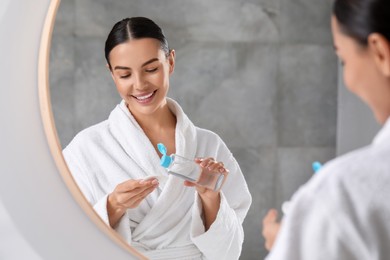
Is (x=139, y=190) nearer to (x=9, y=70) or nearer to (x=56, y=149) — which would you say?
(x=56, y=149)

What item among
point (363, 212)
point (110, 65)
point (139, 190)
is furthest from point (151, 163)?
point (363, 212)

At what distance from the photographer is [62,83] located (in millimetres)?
860

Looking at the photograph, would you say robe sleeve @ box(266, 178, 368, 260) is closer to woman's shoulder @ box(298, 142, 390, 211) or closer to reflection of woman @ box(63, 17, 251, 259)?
woman's shoulder @ box(298, 142, 390, 211)

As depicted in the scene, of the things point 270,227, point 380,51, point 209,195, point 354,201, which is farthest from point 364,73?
point 209,195

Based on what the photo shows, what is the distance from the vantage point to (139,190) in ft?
2.86

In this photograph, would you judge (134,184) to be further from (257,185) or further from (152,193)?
(257,185)

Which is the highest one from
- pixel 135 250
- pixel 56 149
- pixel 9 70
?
pixel 9 70

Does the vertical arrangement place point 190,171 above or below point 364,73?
below

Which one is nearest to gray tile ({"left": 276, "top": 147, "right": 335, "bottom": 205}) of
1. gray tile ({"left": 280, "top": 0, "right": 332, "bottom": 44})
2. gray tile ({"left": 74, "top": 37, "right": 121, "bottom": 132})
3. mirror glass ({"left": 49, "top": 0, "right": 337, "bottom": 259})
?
mirror glass ({"left": 49, "top": 0, "right": 337, "bottom": 259})

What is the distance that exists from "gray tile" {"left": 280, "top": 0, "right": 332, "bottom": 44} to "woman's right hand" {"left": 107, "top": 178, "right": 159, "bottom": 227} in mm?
281

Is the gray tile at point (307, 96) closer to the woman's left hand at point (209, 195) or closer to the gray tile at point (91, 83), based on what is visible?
the woman's left hand at point (209, 195)

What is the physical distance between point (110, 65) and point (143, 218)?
227 millimetres

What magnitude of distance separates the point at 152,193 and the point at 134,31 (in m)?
0.23

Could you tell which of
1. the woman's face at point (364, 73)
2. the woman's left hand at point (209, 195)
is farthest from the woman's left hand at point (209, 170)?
the woman's face at point (364, 73)
